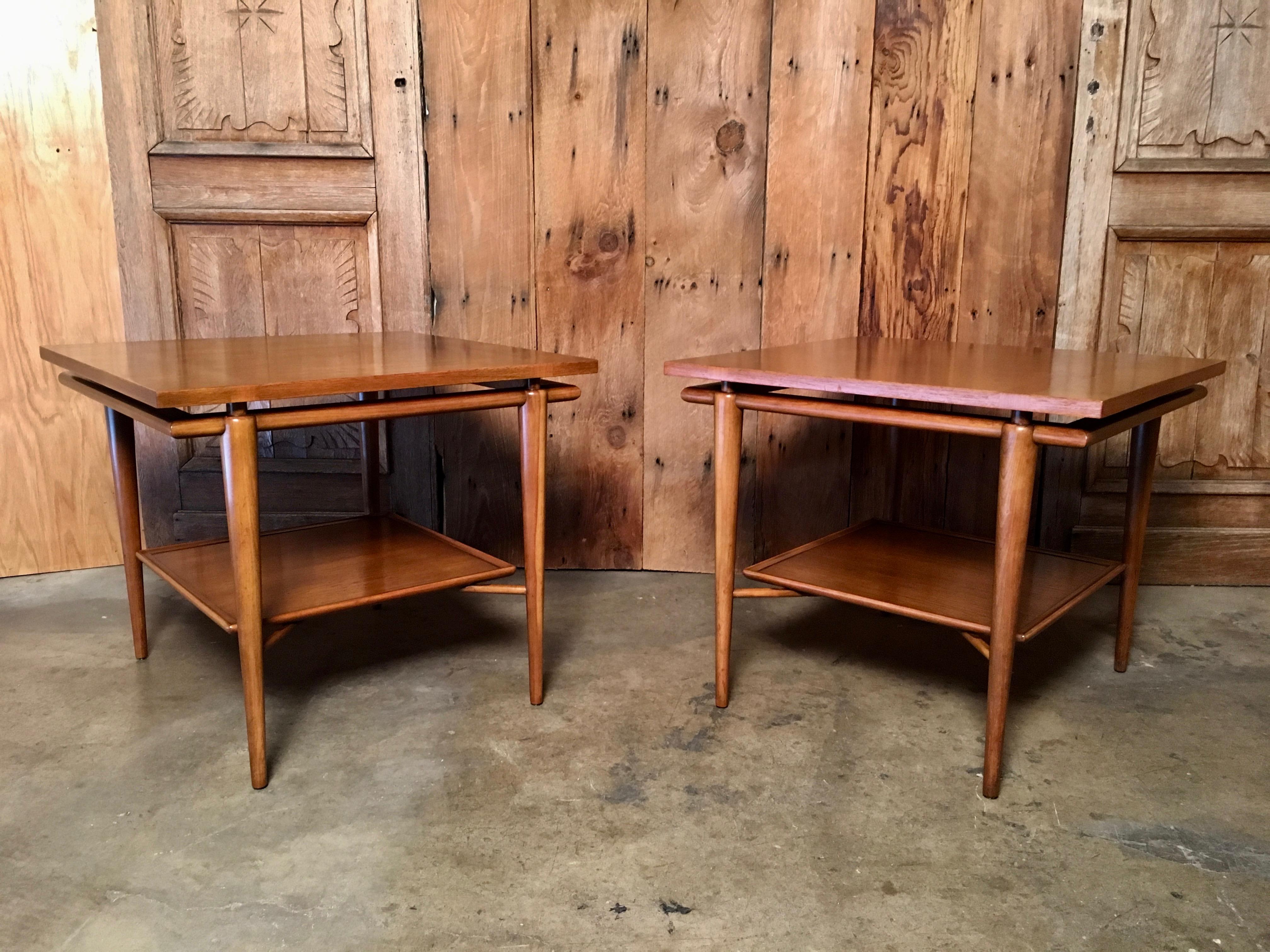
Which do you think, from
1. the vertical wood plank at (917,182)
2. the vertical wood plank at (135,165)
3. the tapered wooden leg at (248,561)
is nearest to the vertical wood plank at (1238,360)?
the vertical wood plank at (917,182)

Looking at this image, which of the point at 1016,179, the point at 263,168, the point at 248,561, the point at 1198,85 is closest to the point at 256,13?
the point at 263,168

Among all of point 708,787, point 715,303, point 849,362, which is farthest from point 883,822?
point 715,303

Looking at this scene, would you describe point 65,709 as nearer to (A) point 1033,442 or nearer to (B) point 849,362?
(B) point 849,362

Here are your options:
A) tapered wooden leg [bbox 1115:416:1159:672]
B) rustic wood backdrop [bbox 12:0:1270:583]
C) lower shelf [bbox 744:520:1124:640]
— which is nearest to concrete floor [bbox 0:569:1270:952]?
tapered wooden leg [bbox 1115:416:1159:672]

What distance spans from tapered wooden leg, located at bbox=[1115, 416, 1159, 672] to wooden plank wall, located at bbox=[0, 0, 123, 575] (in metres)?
2.64

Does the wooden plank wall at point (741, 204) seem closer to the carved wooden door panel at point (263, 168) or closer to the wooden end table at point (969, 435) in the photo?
the carved wooden door panel at point (263, 168)

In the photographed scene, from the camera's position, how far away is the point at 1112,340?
2814mm

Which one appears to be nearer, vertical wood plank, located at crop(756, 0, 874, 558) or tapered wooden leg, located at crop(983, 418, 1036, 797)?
tapered wooden leg, located at crop(983, 418, 1036, 797)

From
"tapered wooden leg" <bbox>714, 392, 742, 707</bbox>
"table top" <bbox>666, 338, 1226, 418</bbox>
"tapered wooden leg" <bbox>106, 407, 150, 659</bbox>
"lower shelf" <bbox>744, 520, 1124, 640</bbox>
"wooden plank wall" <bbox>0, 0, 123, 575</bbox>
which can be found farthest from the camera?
"wooden plank wall" <bbox>0, 0, 123, 575</bbox>

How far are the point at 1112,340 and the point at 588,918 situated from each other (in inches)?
86.6

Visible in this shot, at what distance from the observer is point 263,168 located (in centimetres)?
276

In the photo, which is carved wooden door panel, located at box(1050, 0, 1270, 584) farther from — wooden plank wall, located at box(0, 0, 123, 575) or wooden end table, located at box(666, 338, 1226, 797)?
wooden plank wall, located at box(0, 0, 123, 575)

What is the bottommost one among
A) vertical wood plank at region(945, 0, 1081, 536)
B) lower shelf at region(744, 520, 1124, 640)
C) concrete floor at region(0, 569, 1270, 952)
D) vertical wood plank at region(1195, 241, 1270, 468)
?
concrete floor at region(0, 569, 1270, 952)

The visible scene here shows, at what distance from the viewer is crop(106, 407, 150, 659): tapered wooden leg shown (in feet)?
7.14
